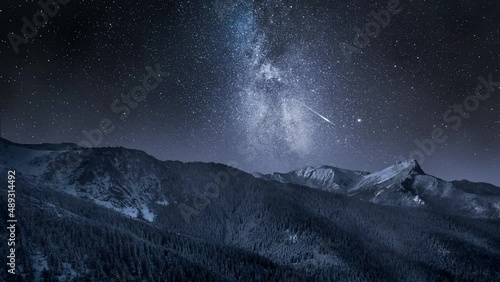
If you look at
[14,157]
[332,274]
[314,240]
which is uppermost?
[14,157]

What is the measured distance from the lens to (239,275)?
431ft

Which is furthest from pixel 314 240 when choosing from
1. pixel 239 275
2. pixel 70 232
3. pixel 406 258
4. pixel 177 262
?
pixel 70 232

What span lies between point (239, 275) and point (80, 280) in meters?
70.2

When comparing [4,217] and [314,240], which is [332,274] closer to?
[314,240]

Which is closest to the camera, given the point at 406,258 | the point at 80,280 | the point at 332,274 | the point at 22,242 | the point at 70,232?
the point at 80,280

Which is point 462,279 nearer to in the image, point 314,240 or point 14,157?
point 314,240

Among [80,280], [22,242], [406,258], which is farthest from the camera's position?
[406,258]

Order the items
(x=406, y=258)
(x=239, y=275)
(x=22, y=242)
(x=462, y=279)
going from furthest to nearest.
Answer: (x=406, y=258) < (x=462, y=279) < (x=239, y=275) < (x=22, y=242)

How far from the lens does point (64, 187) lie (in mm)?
193625

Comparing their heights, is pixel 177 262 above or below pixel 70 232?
below

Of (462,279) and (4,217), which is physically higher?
(4,217)

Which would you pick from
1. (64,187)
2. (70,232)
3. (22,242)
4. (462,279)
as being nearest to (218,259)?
(70,232)

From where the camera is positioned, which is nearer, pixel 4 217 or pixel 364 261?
pixel 4 217

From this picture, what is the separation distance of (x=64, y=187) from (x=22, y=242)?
408ft
